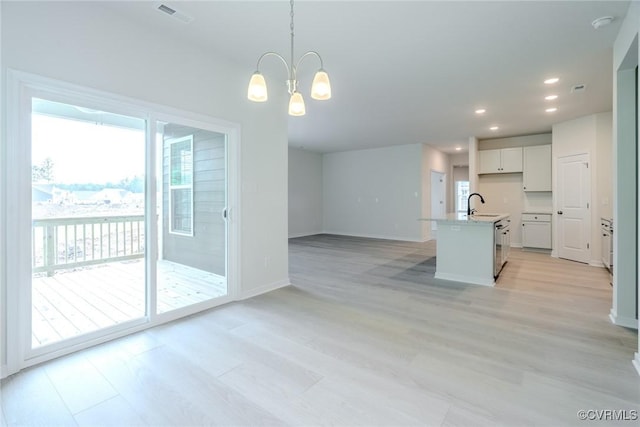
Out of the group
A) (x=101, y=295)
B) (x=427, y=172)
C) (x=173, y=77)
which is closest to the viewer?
(x=173, y=77)

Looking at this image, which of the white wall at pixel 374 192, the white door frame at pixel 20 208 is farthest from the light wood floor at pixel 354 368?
the white wall at pixel 374 192

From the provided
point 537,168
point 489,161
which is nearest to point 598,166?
point 537,168

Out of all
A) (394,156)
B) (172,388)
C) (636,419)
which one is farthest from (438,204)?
(172,388)

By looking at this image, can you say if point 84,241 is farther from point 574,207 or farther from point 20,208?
point 574,207

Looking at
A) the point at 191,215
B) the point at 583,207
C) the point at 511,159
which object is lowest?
the point at 191,215

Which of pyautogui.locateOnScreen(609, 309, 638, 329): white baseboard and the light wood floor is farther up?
pyautogui.locateOnScreen(609, 309, 638, 329): white baseboard

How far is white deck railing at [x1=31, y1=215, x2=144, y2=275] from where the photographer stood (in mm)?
2406

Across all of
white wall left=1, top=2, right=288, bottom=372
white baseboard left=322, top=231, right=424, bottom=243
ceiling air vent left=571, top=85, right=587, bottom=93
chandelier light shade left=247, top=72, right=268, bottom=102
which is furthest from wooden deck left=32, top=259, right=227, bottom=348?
white baseboard left=322, top=231, right=424, bottom=243

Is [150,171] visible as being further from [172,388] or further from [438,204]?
[438,204]

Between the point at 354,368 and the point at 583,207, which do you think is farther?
the point at 583,207

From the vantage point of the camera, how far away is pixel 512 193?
7.38 m

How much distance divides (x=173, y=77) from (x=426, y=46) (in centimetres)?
261

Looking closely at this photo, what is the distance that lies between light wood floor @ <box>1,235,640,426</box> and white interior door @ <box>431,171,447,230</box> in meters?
6.42

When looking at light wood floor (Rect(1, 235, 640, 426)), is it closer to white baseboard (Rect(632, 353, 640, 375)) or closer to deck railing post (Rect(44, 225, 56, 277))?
white baseboard (Rect(632, 353, 640, 375))
